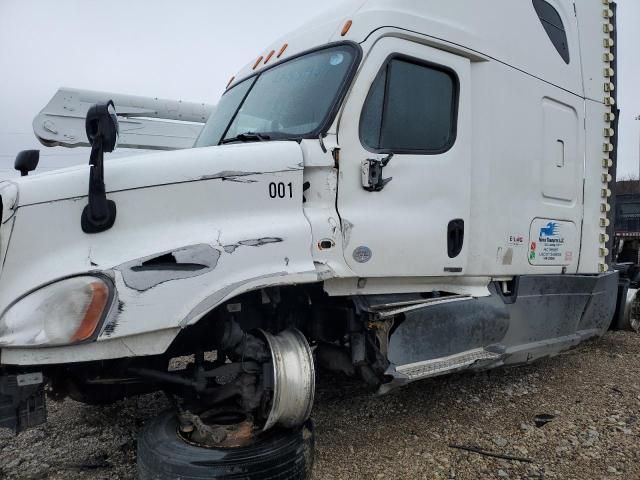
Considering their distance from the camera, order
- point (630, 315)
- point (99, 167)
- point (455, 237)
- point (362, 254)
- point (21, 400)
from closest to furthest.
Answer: point (99, 167) → point (21, 400) → point (362, 254) → point (455, 237) → point (630, 315)

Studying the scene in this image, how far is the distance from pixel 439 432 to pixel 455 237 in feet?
4.87

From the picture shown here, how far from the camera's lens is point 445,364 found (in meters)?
3.72

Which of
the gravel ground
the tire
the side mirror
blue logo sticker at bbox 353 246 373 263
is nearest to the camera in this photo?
the side mirror

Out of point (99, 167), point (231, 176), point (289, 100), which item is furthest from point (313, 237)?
point (99, 167)

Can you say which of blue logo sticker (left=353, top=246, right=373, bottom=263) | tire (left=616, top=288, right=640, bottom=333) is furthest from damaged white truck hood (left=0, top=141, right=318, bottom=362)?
tire (left=616, top=288, right=640, bottom=333)

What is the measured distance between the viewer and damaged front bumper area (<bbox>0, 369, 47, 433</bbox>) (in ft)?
8.84

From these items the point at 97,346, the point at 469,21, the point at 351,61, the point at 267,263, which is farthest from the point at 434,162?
the point at 97,346

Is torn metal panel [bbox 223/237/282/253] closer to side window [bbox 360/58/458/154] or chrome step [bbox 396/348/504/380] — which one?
side window [bbox 360/58/458/154]

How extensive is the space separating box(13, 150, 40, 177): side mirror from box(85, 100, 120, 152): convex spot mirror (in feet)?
2.52

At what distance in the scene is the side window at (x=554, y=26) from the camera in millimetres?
4578

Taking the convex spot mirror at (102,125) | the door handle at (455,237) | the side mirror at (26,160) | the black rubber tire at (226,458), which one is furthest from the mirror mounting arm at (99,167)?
the door handle at (455,237)

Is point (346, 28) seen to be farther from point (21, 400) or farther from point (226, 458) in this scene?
point (21, 400)

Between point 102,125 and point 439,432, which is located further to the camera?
point 439,432

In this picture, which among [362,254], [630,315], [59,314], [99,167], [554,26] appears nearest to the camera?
[59,314]
